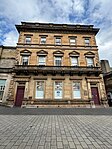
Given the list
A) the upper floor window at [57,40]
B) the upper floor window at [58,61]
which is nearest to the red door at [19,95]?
the upper floor window at [58,61]

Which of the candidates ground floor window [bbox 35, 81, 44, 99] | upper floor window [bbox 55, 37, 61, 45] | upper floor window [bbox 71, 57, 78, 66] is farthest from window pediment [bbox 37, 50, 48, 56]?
ground floor window [bbox 35, 81, 44, 99]

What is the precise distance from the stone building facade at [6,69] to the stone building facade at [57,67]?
38.4 inches

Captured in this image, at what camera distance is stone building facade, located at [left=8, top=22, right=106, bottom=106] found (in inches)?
613

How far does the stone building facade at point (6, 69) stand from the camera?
51.3 ft

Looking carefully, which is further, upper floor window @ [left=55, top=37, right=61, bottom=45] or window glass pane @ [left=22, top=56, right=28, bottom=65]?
upper floor window @ [left=55, top=37, right=61, bottom=45]

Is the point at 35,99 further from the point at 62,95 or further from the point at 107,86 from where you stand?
the point at 107,86

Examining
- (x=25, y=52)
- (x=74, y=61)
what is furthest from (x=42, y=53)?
(x=74, y=61)

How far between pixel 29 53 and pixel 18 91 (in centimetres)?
623

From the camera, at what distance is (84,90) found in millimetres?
16016

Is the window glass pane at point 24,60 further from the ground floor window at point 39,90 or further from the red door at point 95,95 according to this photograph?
the red door at point 95,95

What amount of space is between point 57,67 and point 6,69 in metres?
7.79

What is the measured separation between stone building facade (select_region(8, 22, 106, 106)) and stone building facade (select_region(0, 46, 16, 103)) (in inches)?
38.4

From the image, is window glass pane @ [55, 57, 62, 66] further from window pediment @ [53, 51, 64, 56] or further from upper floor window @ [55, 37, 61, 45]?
upper floor window @ [55, 37, 61, 45]

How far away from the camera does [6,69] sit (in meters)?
16.6
